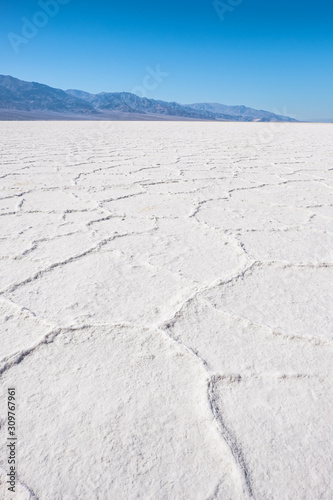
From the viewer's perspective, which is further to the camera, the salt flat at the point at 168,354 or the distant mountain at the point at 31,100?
the distant mountain at the point at 31,100

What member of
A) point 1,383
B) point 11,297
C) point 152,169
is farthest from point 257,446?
point 152,169

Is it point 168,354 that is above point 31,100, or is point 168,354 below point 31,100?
above

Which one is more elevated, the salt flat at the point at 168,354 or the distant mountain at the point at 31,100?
the salt flat at the point at 168,354

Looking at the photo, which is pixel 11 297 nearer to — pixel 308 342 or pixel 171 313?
pixel 171 313

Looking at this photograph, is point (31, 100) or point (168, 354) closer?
point (168, 354)

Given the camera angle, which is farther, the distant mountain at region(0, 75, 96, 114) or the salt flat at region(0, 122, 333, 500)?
the distant mountain at region(0, 75, 96, 114)

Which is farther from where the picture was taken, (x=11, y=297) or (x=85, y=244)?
(x=85, y=244)

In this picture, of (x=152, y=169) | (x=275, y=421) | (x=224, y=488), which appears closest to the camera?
(x=224, y=488)

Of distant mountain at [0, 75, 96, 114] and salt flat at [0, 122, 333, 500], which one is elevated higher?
salt flat at [0, 122, 333, 500]
